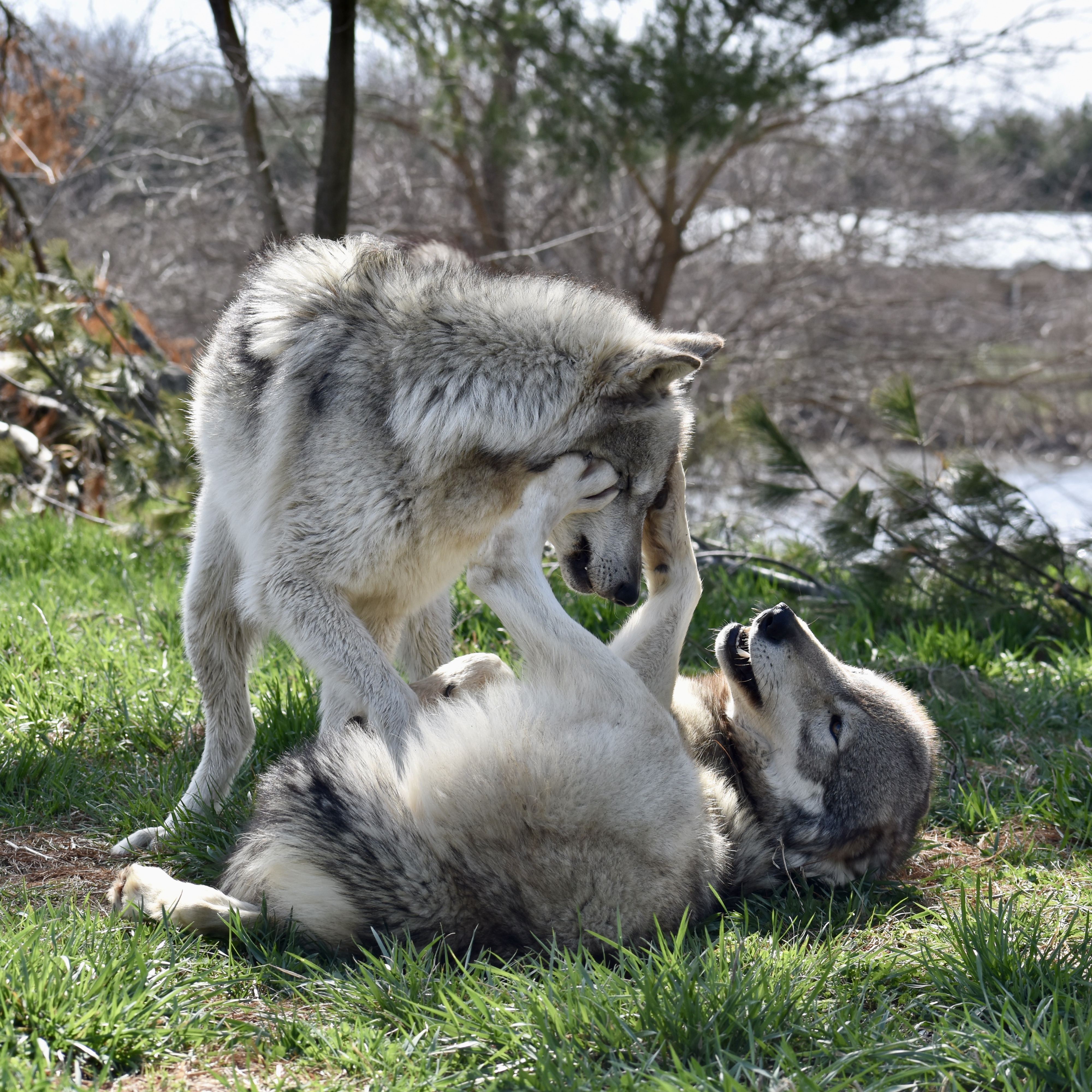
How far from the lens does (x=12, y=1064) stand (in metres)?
1.88

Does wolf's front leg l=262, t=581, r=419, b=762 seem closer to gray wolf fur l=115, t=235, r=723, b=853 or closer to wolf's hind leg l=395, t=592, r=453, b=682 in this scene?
gray wolf fur l=115, t=235, r=723, b=853

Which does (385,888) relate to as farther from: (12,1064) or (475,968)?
(12,1064)

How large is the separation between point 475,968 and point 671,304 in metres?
10.1

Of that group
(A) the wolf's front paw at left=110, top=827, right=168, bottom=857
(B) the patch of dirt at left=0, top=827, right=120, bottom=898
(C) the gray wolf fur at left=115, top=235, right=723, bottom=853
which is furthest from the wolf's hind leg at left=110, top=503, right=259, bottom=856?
(B) the patch of dirt at left=0, top=827, right=120, bottom=898

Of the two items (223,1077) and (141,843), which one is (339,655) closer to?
(141,843)

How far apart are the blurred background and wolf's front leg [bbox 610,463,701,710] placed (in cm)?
191

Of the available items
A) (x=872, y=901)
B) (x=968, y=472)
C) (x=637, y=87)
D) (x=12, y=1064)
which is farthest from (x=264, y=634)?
(x=637, y=87)

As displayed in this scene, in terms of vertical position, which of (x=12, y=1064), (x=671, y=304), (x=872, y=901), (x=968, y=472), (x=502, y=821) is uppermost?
(x=671, y=304)

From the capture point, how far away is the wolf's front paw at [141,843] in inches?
126

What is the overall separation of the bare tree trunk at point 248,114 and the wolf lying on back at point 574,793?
4.10 meters

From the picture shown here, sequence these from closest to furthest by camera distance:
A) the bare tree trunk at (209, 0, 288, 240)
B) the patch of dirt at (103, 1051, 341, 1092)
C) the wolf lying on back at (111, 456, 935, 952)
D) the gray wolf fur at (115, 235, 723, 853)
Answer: the patch of dirt at (103, 1051, 341, 1092) → the wolf lying on back at (111, 456, 935, 952) → the gray wolf fur at (115, 235, 723, 853) → the bare tree trunk at (209, 0, 288, 240)

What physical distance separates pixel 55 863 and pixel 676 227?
8.93m

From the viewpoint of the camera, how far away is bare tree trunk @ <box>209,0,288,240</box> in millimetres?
6590

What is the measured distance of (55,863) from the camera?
312 cm
